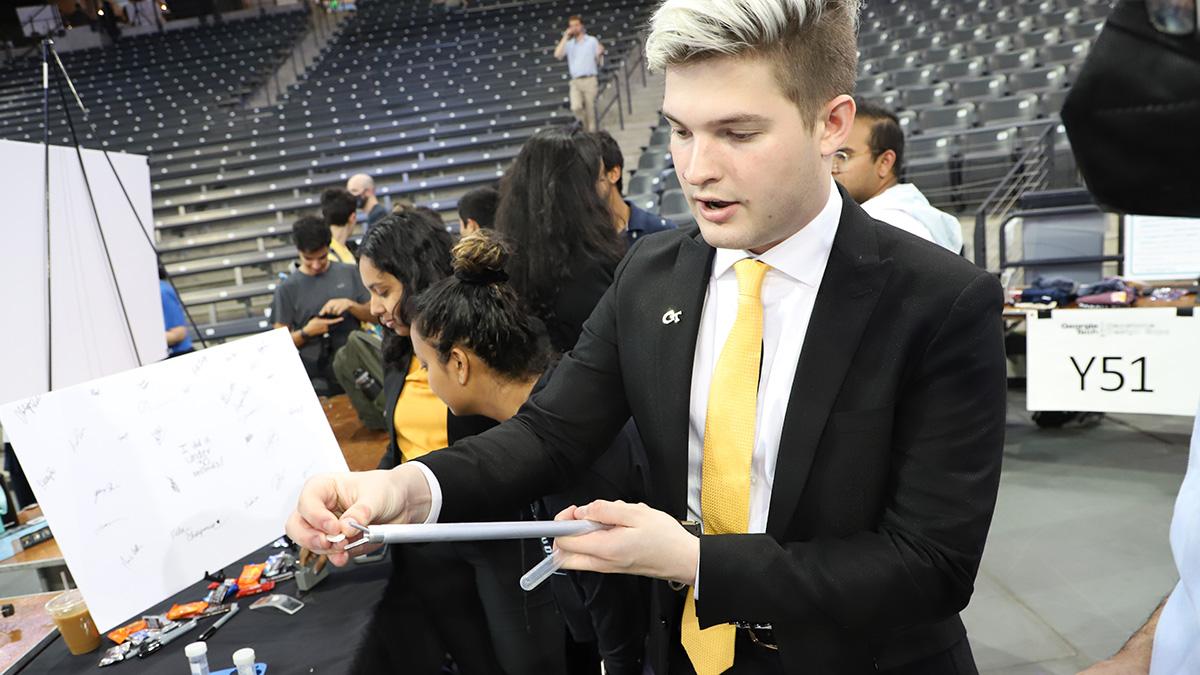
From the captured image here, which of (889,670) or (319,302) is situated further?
(319,302)

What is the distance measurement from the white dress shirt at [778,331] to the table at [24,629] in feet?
4.83

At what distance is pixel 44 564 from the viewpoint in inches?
82.5

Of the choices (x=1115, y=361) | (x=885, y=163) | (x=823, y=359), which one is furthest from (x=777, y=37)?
(x=1115, y=361)

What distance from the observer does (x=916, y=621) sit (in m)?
1.02

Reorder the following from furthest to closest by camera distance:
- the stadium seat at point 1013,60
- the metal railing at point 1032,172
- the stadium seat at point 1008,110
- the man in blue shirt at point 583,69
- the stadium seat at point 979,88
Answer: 1. the man in blue shirt at point 583,69
2. the stadium seat at point 1013,60
3. the stadium seat at point 979,88
4. the stadium seat at point 1008,110
5. the metal railing at point 1032,172

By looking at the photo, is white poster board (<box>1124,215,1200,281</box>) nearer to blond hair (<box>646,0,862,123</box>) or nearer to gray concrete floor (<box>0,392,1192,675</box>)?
gray concrete floor (<box>0,392,1192,675</box>)

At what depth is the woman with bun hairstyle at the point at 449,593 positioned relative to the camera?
192cm

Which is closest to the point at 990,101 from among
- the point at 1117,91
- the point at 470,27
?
→ the point at 1117,91

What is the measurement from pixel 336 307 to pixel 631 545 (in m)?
3.46

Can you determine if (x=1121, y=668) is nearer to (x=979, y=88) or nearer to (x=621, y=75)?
(x=979, y=88)

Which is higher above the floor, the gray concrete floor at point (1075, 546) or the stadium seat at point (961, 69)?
the stadium seat at point (961, 69)

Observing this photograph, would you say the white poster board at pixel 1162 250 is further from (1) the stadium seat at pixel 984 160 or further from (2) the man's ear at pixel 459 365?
(2) the man's ear at pixel 459 365

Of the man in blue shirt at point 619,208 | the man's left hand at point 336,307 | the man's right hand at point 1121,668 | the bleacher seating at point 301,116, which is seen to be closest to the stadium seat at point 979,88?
the bleacher seating at point 301,116

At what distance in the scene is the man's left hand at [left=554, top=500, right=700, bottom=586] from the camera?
924 mm
